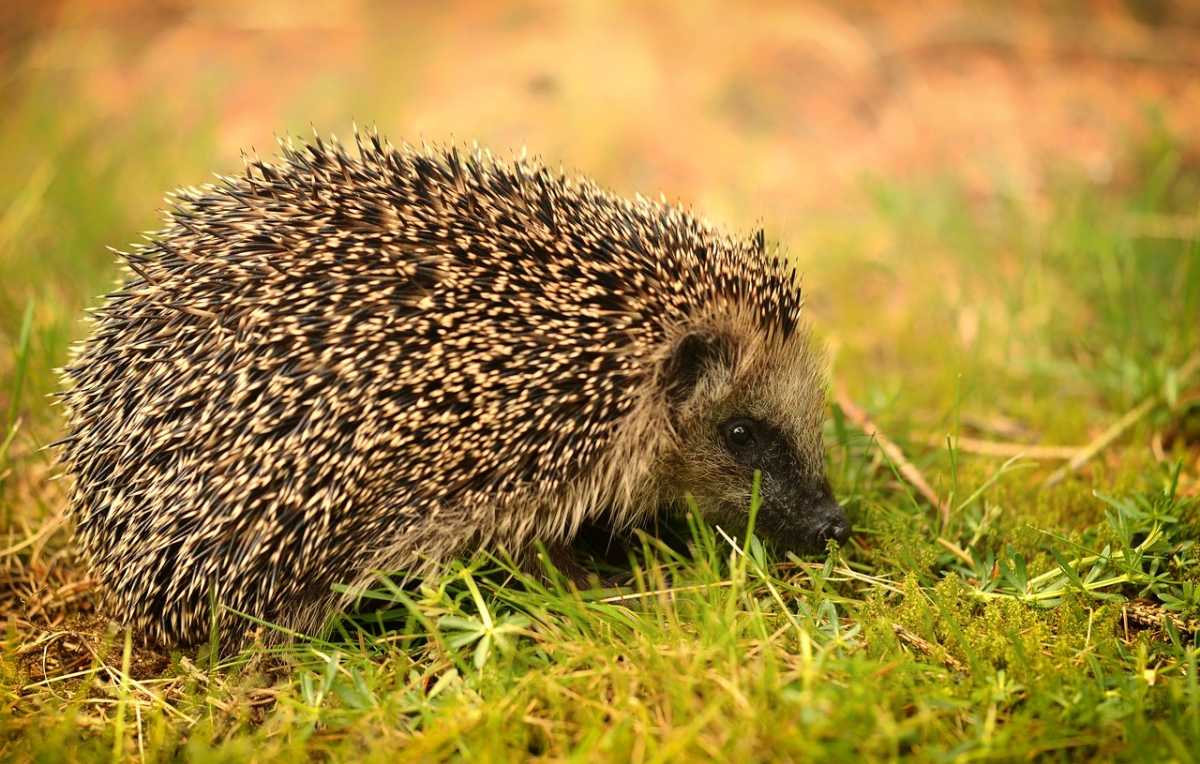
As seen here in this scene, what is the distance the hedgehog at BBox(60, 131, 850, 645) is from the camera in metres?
3.74

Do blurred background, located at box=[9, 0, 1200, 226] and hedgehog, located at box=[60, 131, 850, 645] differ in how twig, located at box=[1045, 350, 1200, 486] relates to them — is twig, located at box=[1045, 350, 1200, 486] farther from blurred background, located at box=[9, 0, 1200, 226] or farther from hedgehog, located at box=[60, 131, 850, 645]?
blurred background, located at box=[9, 0, 1200, 226]

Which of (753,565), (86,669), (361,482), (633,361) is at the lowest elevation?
(86,669)

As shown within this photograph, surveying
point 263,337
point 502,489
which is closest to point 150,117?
point 263,337

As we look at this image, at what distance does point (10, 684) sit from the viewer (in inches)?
147

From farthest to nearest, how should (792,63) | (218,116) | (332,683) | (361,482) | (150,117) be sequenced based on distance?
(792,63)
(218,116)
(150,117)
(361,482)
(332,683)

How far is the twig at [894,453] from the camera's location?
4418mm

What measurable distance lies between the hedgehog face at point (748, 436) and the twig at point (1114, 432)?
135 centimetres

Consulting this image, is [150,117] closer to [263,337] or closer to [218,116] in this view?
[218,116]

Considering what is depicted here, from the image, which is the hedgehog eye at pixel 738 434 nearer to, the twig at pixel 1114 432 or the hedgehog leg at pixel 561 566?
the hedgehog leg at pixel 561 566

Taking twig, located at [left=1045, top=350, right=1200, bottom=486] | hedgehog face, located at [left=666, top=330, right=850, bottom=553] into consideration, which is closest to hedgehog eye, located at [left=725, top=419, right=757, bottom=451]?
hedgehog face, located at [left=666, top=330, right=850, bottom=553]

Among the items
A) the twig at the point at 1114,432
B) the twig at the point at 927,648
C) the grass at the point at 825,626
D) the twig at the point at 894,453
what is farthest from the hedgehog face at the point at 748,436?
the twig at the point at 1114,432

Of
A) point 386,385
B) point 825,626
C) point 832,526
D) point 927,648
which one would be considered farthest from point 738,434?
point 386,385

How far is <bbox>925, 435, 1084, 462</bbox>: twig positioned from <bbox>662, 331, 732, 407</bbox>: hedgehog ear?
152 centimetres

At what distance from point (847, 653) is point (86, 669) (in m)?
3.07
